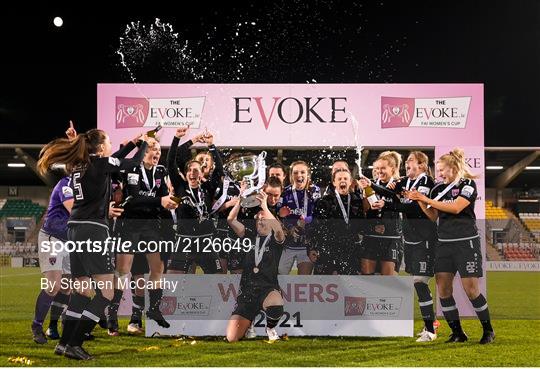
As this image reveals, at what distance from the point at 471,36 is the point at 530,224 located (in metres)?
13.7

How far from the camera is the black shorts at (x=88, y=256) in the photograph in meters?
4.89

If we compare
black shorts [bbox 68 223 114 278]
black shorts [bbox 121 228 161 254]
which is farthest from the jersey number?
black shorts [bbox 121 228 161 254]

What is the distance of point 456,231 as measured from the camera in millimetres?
5738

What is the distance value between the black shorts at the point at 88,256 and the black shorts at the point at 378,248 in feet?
7.96

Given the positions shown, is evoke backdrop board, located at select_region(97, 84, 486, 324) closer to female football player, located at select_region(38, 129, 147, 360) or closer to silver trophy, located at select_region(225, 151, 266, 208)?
silver trophy, located at select_region(225, 151, 266, 208)

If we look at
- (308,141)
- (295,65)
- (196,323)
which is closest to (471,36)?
(295,65)

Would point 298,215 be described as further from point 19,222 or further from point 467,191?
point 19,222

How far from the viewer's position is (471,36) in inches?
349

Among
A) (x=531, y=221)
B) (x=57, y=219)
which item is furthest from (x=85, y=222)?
(x=531, y=221)

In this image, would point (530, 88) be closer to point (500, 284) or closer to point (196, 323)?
point (500, 284)

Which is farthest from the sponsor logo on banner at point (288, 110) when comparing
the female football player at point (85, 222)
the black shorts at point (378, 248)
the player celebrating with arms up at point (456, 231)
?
the female football player at point (85, 222)

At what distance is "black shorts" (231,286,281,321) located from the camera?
5840 millimetres

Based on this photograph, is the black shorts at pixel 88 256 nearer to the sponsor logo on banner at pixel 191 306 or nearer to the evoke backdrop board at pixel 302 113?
the sponsor logo on banner at pixel 191 306

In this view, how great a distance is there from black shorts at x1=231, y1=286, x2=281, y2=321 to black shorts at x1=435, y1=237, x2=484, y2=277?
147 centimetres
